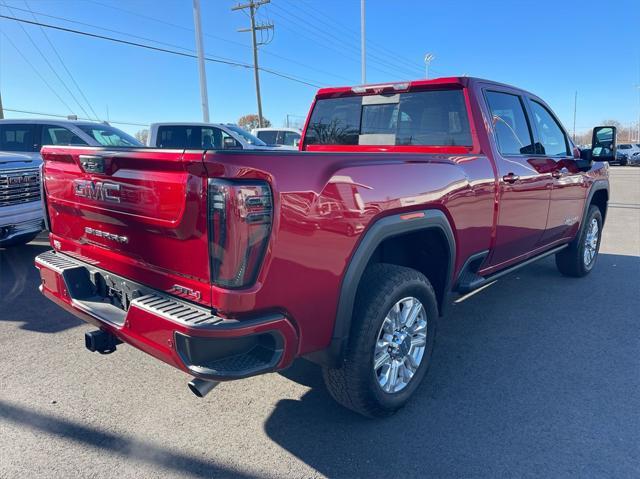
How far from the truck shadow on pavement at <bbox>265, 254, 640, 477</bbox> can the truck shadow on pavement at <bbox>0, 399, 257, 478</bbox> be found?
16.9 inches

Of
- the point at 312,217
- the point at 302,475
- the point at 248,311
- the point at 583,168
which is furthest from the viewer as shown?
the point at 583,168

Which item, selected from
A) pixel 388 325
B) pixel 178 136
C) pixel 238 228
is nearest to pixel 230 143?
pixel 178 136

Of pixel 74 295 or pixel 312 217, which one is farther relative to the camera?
pixel 74 295

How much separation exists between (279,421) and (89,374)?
58.5 inches

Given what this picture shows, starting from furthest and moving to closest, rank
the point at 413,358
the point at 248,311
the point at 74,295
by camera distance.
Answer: the point at 413,358
the point at 74,295
the point at 248,311

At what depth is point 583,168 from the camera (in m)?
5.01

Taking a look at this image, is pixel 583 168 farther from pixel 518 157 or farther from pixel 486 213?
pixel 486 213

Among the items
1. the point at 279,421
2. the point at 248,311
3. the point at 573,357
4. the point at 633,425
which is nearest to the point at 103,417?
the point at 279,421

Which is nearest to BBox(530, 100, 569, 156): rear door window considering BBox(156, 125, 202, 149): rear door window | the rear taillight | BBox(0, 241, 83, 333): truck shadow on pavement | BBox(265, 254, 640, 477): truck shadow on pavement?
BBox(265, 254, 640, 477): truck shadow on pavement

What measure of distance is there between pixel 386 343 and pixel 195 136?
9.34 meters

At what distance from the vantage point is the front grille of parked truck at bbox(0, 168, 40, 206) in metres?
5.80

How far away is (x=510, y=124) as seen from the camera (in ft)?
13.1

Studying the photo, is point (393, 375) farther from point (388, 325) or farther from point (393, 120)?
point (393, 120)

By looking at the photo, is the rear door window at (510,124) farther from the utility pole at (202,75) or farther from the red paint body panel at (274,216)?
the utility pole at (202,75)
